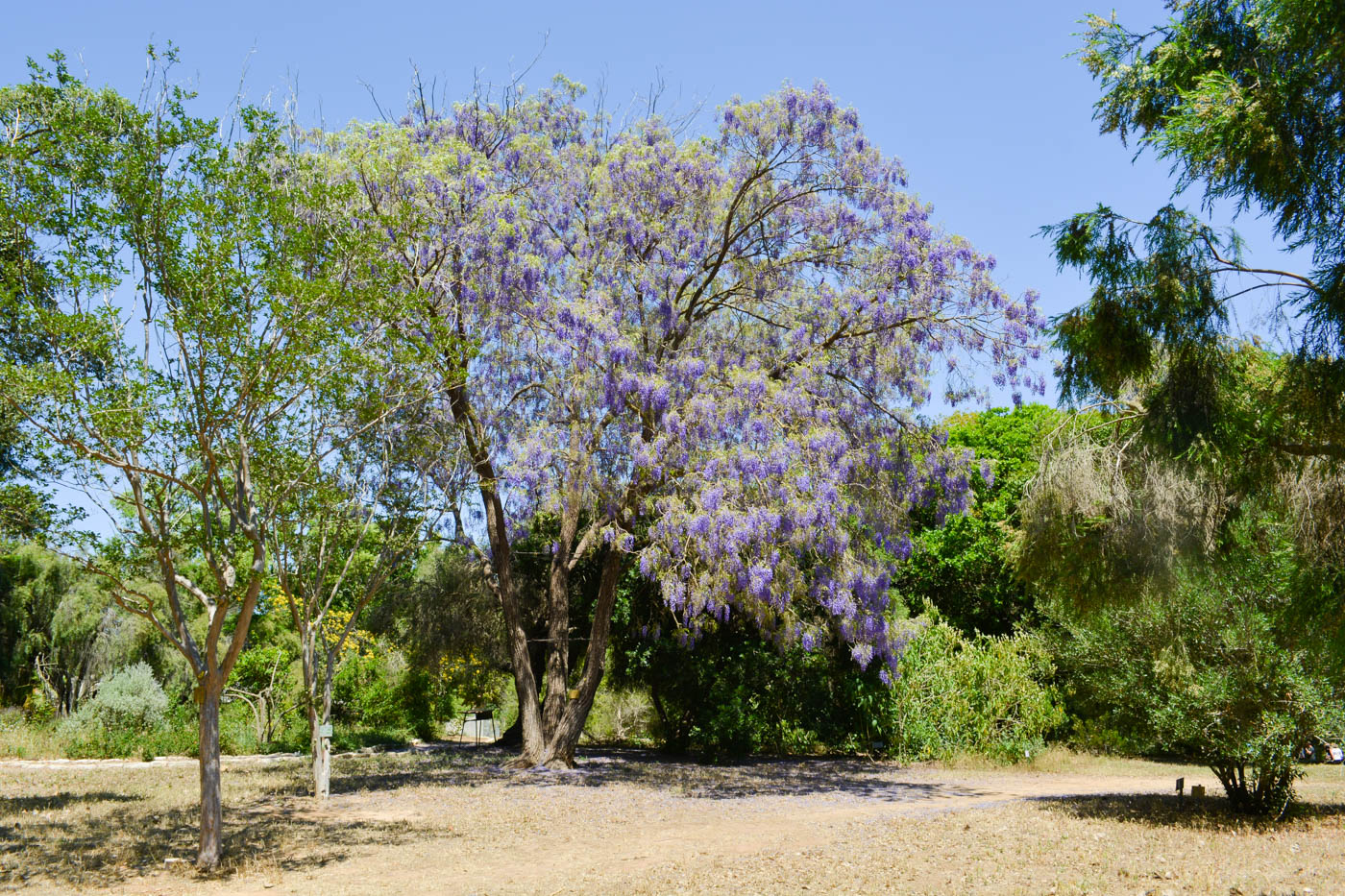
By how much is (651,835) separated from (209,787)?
3.82 m

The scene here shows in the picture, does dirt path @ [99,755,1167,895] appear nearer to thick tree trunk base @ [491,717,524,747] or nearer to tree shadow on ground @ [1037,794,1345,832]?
tree shadow on ground @ [1037,794,1345,832]

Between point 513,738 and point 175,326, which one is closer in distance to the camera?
point 175,326

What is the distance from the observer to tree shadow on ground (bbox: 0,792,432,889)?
659 cm

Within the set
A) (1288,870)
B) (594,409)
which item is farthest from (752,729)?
(1288,870)

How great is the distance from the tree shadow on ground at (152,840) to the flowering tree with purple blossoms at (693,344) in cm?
446

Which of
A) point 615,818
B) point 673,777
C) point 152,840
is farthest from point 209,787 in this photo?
point 673,777

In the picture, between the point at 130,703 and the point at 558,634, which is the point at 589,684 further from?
the point at 130,703

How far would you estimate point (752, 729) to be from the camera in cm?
1532

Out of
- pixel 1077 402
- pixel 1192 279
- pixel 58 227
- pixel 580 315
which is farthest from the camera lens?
pixel 580 315

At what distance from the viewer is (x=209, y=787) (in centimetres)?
678

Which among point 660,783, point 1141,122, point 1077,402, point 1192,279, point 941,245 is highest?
point 941,245

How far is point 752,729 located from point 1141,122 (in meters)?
12.0

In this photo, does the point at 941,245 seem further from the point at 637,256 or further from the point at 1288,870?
the point at 1288,870

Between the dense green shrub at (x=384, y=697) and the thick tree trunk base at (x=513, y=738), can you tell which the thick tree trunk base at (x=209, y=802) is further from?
the dense green shrub at (x=384, y=697)
